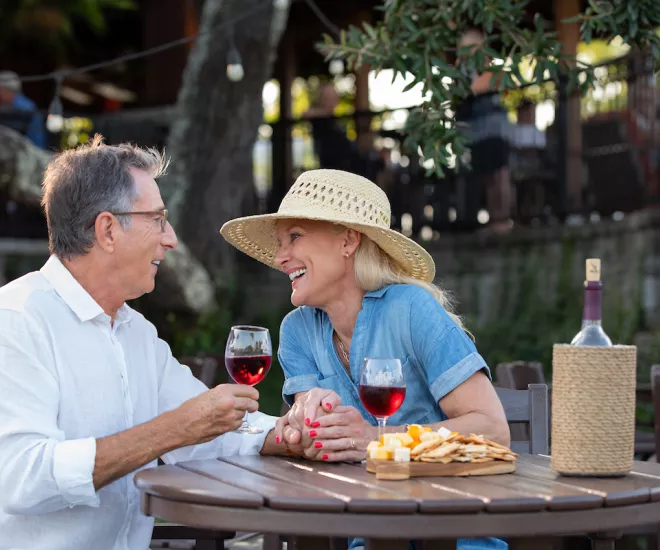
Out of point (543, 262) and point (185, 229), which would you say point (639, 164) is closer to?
point (543, 262)

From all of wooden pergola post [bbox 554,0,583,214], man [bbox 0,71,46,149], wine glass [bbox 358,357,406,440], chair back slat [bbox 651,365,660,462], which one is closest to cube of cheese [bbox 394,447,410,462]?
wine glass [bbox 358,357,406,440]

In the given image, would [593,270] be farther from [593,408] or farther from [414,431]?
[414,431]

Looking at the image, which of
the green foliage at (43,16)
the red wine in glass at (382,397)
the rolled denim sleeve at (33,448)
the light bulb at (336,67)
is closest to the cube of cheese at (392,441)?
the red wine in glass at (382,397)

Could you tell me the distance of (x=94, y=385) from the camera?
325 centimetres

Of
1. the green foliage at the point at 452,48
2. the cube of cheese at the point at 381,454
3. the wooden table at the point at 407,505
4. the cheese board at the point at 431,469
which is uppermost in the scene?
the green foliage at the point at 452,48

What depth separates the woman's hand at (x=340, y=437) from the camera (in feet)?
10.6

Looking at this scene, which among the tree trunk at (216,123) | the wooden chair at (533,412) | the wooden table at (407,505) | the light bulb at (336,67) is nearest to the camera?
the wooden table at (407,505)

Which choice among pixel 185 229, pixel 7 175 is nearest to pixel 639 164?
pixel 185 229

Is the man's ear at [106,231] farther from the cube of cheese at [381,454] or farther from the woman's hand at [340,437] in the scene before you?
the cube of cheese at [381,454]

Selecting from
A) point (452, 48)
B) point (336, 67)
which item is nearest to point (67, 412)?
point (452, 48)

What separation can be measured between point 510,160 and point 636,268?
189cm

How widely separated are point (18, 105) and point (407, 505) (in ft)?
37.5

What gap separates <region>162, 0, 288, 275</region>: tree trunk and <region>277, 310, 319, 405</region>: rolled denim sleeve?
7419 millimetres

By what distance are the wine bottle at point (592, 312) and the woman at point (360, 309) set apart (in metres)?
0.70
